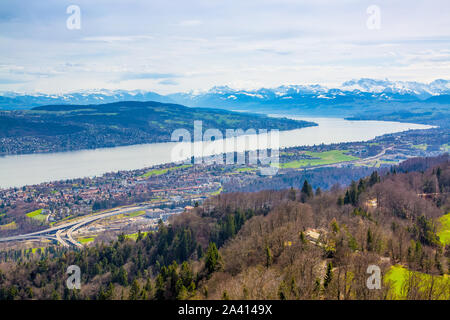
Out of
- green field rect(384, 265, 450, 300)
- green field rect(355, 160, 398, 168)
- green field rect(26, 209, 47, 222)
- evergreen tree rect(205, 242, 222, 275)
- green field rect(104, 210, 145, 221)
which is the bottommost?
green field rect(26, 209, 47, 222)

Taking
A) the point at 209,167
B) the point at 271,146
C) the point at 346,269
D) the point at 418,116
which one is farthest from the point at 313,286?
the point at 418,116

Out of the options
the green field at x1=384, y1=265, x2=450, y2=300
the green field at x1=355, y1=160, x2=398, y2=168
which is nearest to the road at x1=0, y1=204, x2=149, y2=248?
the green field at x1=384, y1=265, x2=450, y2=300

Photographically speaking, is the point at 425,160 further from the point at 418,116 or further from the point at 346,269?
the point at 418,116

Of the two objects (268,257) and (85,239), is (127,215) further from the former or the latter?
(268,257)

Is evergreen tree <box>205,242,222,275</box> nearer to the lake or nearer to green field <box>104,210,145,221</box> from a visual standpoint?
green field <box>104,210,145,221</box>

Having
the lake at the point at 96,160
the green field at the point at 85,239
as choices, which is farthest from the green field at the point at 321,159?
the green field at the point at 85,239

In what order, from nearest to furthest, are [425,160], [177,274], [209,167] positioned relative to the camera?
[177,274], [425,160], [209,167]
